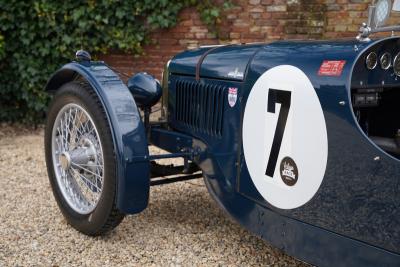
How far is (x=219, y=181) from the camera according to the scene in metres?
2.70

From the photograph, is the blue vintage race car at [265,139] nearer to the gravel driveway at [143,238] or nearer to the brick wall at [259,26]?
the gravel driveway at [143,238]

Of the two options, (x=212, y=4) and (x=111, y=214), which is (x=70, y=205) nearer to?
(x=111, y=214)

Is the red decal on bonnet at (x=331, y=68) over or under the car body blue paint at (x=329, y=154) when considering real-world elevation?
over

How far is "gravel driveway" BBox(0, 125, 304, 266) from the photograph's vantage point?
2.76 m

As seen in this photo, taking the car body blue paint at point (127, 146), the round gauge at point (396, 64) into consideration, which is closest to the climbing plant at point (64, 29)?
the car body blue paint at point (127, 146)

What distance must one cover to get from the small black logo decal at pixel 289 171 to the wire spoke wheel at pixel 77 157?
3.47 ft

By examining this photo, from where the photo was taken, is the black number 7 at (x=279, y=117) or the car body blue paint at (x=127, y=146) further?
the car body blue paint at (x=127, y=146)

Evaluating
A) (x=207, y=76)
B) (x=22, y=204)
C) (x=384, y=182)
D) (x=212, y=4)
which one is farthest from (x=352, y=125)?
(x=212, y=4)

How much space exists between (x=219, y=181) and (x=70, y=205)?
1090 millimetres

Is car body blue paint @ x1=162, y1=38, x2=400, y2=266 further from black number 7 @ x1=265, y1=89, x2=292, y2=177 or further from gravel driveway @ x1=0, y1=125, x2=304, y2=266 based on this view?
gravel driveway @ x1=0, y1=125, x2=304, y2=266

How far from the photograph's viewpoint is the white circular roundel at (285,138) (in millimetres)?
2090

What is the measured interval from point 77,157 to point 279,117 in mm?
1380

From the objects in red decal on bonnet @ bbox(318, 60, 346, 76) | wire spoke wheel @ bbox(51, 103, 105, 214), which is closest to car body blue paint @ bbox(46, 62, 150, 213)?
wire spoke wheel @ bbox(51, 103, 105, 214)

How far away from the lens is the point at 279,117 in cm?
227
